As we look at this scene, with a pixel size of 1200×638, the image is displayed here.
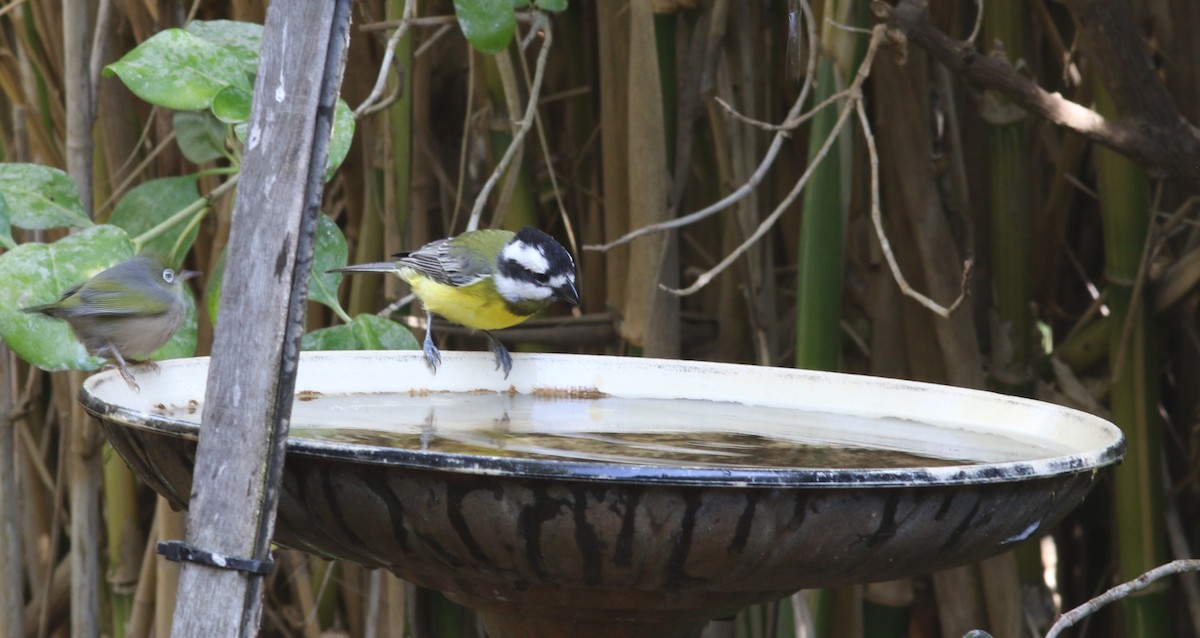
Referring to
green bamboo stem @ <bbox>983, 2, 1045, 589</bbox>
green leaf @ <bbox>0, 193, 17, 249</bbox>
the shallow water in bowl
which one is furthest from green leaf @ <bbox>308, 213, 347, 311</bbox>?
green bamboo stem @ <bbox>983, 2, 1045, 589</bbox>

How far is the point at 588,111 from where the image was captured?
3.08 m

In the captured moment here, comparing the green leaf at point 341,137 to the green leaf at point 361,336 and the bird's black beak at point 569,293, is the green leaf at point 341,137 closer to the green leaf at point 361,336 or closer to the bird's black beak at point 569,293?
the green leaf at point 361,336

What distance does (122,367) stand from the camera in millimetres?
1739

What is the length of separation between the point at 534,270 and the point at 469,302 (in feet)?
0.60

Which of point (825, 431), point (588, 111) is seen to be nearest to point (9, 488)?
point (588, 111)

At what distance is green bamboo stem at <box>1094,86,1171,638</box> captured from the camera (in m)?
2.44

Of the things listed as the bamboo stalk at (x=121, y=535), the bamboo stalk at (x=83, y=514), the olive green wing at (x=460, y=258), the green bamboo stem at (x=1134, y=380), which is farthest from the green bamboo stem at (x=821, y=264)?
the bamboo stalk at (x=121, y=535)

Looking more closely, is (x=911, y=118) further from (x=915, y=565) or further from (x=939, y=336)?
(x=915, y=565)

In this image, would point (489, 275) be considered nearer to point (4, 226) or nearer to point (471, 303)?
point (471, 303)

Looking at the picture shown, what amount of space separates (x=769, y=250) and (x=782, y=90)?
48cm

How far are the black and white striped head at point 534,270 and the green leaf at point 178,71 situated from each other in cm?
50

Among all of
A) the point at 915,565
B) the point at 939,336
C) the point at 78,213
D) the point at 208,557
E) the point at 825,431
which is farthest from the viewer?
the point at 939,336

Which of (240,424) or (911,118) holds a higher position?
(911,118)

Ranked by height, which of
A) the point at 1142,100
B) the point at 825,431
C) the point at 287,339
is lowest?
the point at 825,431
